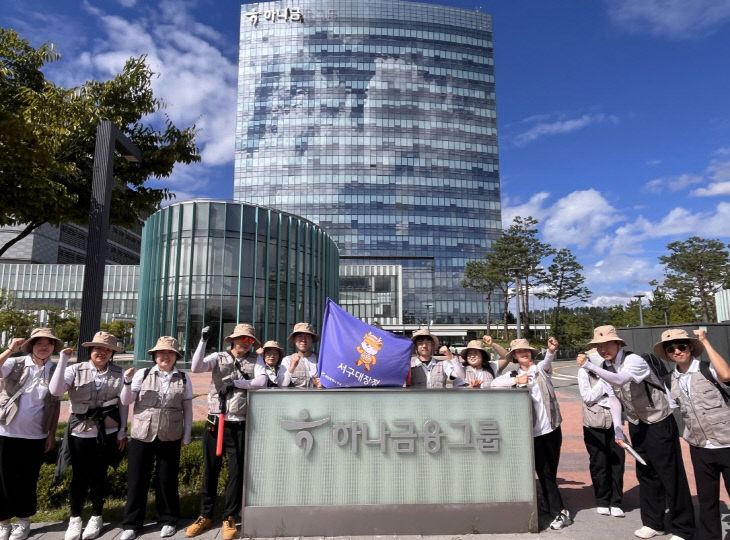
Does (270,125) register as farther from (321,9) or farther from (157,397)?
(157,397)

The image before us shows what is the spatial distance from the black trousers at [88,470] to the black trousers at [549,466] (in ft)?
13.7

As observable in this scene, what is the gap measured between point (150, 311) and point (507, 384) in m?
24.3

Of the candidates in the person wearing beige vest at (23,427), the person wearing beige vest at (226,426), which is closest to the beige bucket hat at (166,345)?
the person wearing beige vest at (226,426)

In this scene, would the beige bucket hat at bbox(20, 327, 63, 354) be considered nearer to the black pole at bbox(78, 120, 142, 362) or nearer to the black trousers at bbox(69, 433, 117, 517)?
the black trousers at bbox(69, 433, 117, 517)

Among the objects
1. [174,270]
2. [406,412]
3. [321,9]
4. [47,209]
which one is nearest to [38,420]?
[406,412]

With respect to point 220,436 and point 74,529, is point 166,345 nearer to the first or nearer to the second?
point 220,436

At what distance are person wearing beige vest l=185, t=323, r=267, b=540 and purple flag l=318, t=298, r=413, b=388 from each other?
694 millimetres

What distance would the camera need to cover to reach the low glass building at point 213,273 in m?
23.9

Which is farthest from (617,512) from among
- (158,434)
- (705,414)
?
(158,434)

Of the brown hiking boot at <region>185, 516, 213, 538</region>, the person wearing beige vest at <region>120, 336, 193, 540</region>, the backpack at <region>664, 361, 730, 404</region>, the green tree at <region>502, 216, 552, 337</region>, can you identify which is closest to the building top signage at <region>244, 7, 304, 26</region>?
the green tree at <region>502, 216, 552, 337</region>

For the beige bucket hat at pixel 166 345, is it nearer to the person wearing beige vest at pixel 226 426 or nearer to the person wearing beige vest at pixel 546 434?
the person wearing beige vest at pixel 226 426

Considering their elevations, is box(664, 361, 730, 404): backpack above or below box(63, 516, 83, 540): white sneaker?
above

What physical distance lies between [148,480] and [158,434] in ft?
1.64

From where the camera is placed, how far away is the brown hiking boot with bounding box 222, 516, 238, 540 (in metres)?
3.94
